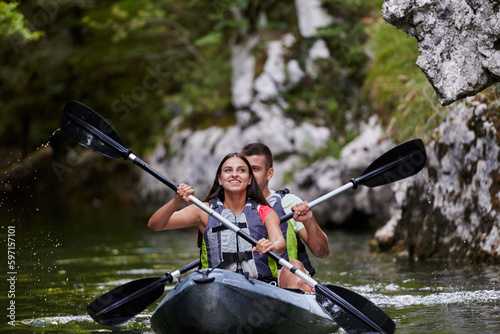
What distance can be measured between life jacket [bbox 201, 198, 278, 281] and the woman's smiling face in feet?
0.45

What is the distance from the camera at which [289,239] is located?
198 inches

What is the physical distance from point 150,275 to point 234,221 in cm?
320

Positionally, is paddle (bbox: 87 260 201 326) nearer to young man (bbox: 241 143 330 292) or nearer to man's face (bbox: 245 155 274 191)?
young man (bbox: 241 143 330 292)

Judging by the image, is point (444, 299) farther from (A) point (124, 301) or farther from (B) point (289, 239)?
(A) point (124, 301)

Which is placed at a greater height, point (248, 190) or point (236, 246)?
point (248, 190)

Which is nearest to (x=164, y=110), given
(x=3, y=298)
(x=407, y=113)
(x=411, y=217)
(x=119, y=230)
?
(x=119, y=230)

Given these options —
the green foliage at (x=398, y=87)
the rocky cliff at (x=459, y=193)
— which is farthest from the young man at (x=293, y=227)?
the green foliage at (x=398, y=87)

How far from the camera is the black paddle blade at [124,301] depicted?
431 cm

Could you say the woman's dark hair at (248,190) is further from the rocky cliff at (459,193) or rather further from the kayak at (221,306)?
the rocky cliff at (459,193)

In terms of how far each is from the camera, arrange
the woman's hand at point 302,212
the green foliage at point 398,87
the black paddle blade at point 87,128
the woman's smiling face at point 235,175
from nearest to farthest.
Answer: the woman's smiling face at point 235,175, the woman's hand at point 302,212, the black paddle blade at point 87,128, the green foliage at point 398,87

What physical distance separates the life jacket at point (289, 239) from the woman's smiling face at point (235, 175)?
619 mm

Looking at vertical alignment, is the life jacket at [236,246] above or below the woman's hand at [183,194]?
below

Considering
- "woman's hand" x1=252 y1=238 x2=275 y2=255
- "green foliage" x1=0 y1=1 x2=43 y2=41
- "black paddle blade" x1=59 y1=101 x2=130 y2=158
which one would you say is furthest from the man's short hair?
"green foliage" x1=0 y1=1 x2=43 y2=41

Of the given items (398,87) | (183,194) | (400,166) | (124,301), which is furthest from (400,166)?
(398,87)
